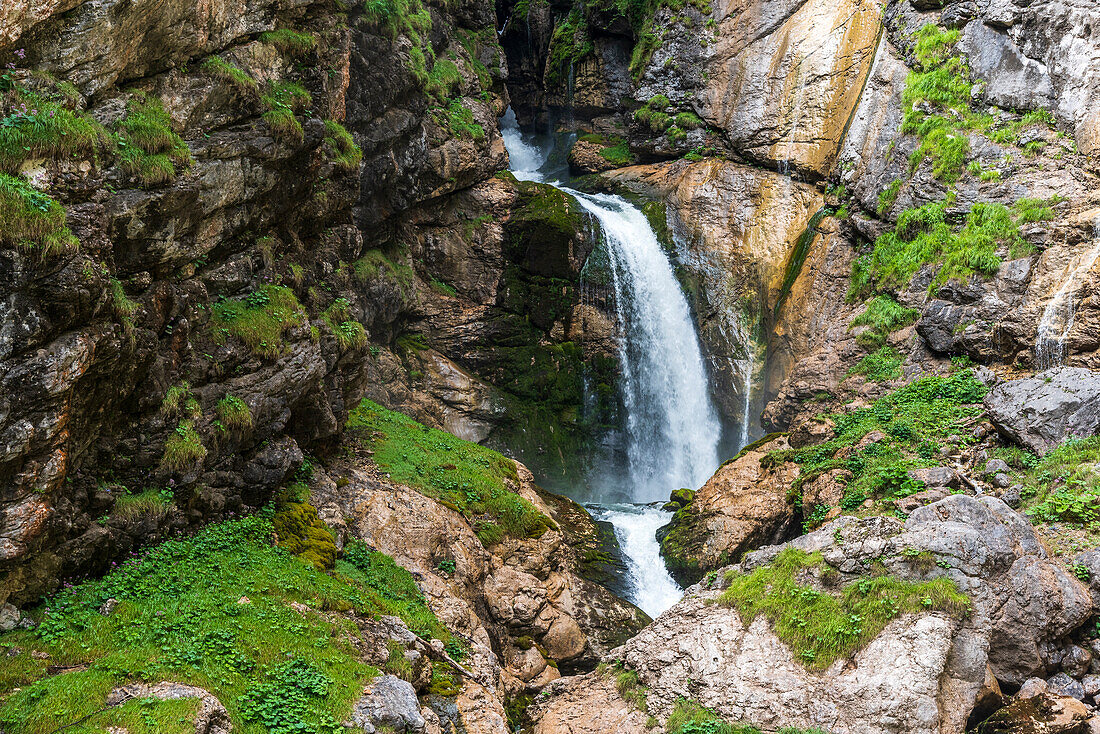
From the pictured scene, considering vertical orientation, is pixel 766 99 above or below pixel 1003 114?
above

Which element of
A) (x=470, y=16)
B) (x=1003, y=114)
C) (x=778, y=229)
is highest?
(x=470, y=16)

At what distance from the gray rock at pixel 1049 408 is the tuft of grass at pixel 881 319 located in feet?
18.5

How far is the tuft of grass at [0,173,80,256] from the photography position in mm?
7059

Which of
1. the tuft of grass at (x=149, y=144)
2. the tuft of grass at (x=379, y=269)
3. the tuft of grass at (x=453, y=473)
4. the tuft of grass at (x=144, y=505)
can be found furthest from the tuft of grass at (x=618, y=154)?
the tuft of grass at (x=144, y=505)

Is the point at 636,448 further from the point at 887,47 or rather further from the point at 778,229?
the point at 887,47

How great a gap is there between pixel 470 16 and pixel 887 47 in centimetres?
1578

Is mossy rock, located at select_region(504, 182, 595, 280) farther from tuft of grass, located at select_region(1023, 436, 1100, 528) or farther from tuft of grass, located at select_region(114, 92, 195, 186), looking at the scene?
tuft of grass, located at select_region(1023, 436, 1100, 528)

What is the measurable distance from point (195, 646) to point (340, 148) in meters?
10.5

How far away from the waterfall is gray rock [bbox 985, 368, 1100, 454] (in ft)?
6.55

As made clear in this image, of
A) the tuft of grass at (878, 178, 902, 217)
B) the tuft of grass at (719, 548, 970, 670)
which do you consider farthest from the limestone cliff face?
the tuft of grass at (878, 178, 902, 217)

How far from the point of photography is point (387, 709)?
7.66 meters

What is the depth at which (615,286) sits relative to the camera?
76.7 ft

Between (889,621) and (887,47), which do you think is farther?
(887,47)

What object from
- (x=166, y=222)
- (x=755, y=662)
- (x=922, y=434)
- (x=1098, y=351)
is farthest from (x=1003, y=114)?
(x=166, y=222)
